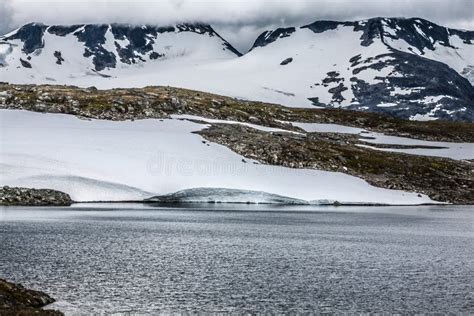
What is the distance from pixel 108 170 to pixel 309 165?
43466mm

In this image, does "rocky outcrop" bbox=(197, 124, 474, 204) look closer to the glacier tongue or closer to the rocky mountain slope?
the rocky mountain slope

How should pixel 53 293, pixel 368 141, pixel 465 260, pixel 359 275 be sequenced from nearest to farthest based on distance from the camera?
pixel 53 293 → pixel 359 275 → pixel 465 260 → pixel 368 141

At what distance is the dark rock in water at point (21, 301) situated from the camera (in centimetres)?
3422

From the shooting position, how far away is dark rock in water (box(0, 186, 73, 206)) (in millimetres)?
108625

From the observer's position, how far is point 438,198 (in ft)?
474

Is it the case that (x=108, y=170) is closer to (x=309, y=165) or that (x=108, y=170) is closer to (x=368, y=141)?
(x=309, y=165)

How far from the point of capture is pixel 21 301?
3747 centimetres

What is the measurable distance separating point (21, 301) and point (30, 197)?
2970 inches

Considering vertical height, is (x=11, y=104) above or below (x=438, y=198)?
above

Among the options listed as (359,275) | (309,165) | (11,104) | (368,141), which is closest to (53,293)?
(359,275)

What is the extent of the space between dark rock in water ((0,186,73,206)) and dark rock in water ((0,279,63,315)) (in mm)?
70997

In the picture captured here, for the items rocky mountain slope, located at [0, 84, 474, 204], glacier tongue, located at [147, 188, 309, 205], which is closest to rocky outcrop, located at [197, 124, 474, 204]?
rocky mountain slope, located at [0, 84, 474, 204]

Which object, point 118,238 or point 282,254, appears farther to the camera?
point 118,238

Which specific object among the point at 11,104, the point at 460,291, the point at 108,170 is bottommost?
the point at 460,291
